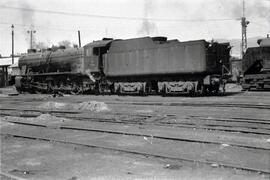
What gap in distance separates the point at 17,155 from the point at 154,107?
813 centimetres

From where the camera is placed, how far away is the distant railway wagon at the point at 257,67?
2058 cm

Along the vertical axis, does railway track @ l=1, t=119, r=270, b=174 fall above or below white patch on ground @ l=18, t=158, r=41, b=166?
above

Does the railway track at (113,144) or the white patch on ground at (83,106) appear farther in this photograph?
the white patch on ground at (83,106)

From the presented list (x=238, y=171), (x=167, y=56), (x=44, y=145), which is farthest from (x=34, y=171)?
(x=167, y=56)

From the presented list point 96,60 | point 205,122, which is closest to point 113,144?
point 205,122

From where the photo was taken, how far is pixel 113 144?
790cm

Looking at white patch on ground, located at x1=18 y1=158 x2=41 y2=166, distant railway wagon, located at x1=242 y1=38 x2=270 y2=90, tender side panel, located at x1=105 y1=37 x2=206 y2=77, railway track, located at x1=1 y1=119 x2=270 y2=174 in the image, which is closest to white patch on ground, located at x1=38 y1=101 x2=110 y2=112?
railway track, located at x1=1 y1=119 x2=270 y2=174

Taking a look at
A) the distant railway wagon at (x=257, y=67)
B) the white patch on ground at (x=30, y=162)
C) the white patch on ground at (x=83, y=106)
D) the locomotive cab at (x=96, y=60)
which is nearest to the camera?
the white patch on ground at (x=30, y=162)

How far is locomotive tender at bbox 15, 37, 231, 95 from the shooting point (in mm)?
18875

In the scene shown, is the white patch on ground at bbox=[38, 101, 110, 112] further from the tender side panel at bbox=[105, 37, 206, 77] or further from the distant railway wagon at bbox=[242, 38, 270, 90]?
the distant railway wagon at bbox=[242, 38, 270, 90]

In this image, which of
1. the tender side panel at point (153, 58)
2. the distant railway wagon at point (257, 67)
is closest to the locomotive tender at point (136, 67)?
the tender side panel at point (153, 58)

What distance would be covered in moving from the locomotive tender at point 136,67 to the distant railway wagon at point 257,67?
2220 mm

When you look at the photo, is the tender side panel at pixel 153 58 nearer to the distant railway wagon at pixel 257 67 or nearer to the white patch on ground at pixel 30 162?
the distant railway wagon at pixel 257 67

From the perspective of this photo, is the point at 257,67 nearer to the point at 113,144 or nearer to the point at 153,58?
the point at 153,58
